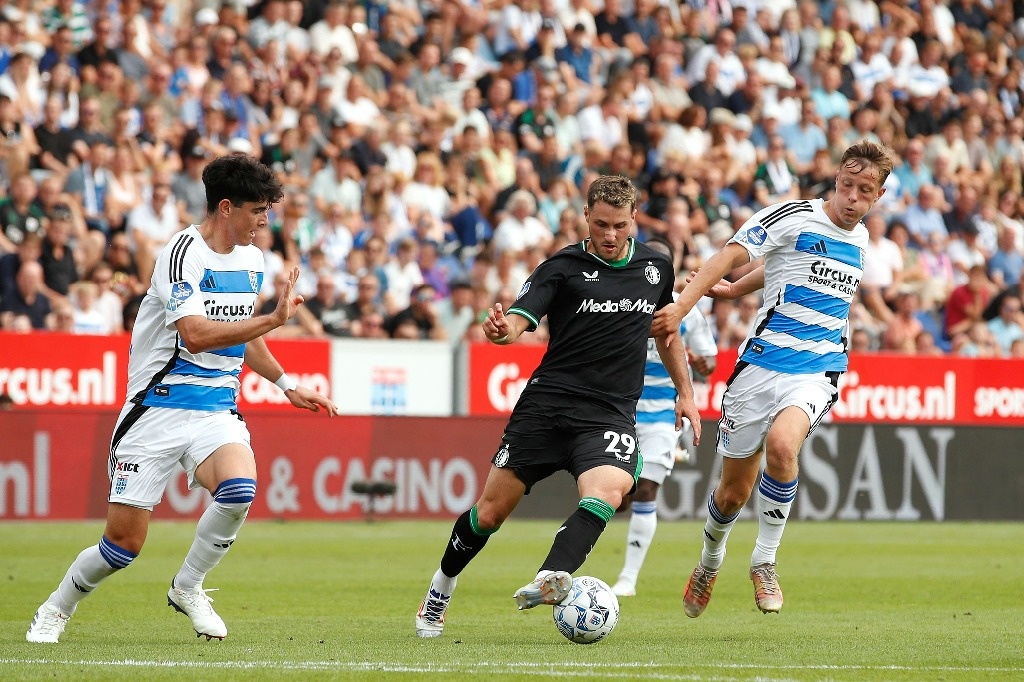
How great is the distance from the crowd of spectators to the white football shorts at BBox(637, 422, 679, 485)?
295 inches

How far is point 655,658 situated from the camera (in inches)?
320

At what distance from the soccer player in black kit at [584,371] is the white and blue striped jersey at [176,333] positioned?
4.90 ft

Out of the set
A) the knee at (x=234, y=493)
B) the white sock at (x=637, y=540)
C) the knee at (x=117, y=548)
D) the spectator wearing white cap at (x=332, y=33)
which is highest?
the spectator wearing white cap at (x=332, y=33)

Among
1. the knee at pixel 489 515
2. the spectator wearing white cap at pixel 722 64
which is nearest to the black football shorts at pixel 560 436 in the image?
the knee at pixel 489 515

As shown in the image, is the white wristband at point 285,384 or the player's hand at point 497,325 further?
the white wristband at point 285,384

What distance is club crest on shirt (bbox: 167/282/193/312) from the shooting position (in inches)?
327

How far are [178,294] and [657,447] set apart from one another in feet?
18.3

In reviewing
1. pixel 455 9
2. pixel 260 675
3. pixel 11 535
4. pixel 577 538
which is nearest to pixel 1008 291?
pixel 455 9

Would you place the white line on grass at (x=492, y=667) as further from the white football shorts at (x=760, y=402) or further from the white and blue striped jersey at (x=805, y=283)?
the white and blue striped jersey at (x=805, y=283)

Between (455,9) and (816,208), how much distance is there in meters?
15.7

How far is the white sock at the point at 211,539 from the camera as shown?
28.1 feet

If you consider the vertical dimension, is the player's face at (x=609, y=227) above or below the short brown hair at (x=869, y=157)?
below

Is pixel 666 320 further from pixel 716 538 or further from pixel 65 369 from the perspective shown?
pixel 65 369

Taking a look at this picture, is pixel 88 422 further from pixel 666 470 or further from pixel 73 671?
pixel 73 671
